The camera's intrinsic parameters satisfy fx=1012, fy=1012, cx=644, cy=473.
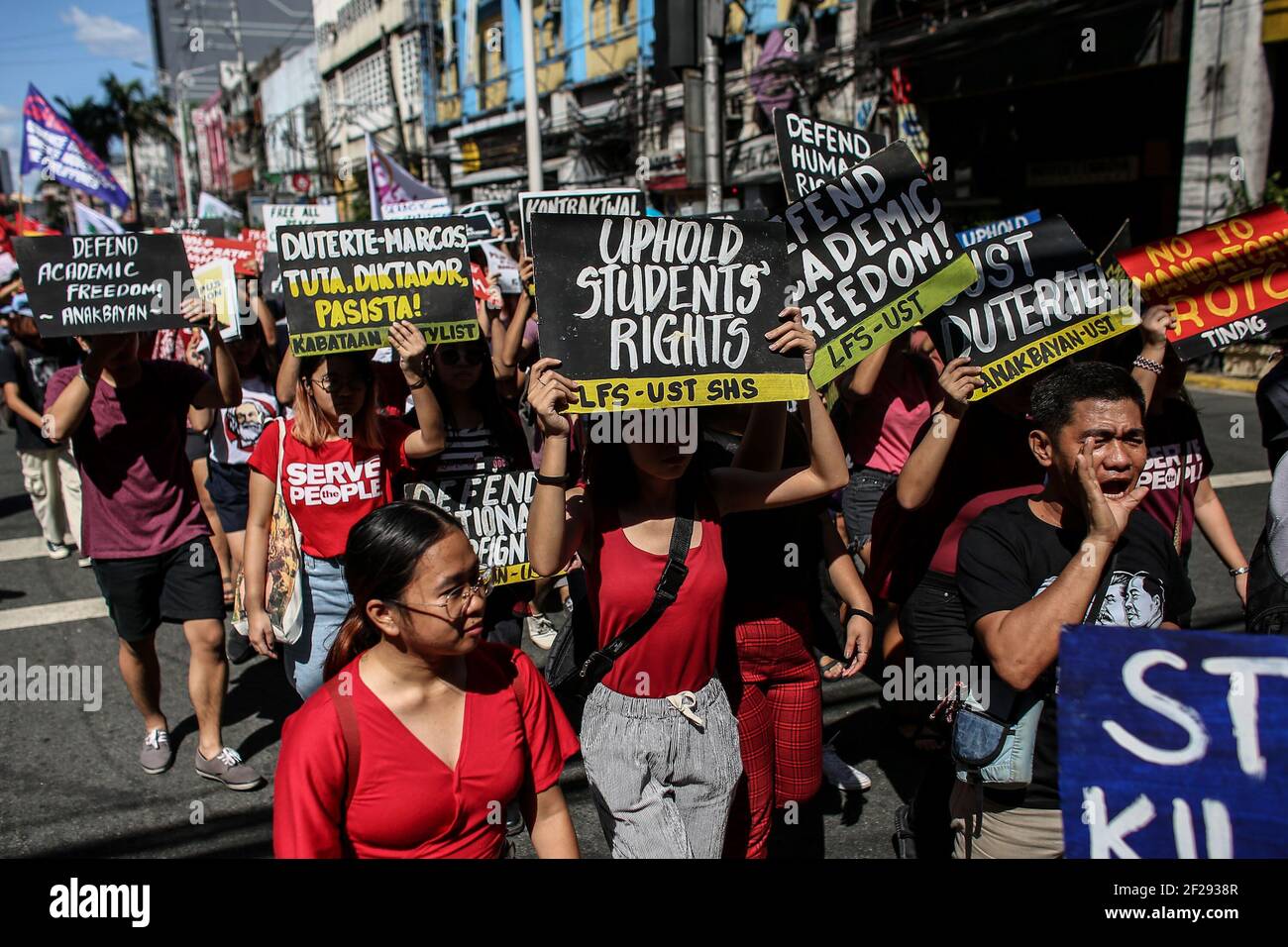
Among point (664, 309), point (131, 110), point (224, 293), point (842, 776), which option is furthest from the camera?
point (131, 110)

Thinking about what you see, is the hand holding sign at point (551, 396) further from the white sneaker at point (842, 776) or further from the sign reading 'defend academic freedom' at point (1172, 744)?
the white sneaker at point (842, 776)

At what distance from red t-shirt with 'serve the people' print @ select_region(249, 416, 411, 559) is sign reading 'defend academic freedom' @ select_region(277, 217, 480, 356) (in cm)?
55

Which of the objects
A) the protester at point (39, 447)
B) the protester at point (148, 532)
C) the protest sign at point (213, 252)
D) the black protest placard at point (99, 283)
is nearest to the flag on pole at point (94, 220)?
the protester at point (39, 447)

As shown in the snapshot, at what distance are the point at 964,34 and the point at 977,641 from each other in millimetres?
16987

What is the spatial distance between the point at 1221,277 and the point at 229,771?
174 inches

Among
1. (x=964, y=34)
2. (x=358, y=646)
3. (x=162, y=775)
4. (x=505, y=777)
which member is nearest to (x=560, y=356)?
(x=358, y=646)

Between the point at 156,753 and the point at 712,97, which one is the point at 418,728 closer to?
the point at 156,753

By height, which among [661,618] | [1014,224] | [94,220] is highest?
[94,220]

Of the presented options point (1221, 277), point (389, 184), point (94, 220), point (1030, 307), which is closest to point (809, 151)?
point (1030, 307)

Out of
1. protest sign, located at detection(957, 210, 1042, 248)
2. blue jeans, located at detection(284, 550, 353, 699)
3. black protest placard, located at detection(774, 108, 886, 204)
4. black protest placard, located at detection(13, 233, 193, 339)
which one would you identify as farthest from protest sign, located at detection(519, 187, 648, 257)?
blue jeans, located at detection(284, 550, 353, 699)

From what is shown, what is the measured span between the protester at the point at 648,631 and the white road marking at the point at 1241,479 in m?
6.56

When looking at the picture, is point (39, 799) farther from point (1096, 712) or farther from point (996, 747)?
point (1096, 712)

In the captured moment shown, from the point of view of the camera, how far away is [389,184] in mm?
10836

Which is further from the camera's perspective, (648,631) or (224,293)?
(224,293)
